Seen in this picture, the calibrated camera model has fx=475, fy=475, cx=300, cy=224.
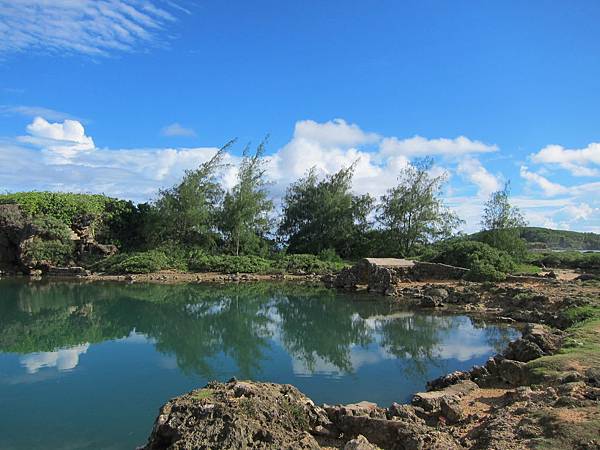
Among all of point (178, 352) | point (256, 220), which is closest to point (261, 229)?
point (256, 220)

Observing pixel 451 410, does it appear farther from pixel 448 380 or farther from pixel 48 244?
pixel 48 244

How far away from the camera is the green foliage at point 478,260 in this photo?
24312 millimetres

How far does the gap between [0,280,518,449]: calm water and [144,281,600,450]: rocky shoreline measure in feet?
5.09

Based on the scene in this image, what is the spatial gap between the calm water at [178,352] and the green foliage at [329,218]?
689 inches

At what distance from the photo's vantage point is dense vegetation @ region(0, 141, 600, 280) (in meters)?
29.2

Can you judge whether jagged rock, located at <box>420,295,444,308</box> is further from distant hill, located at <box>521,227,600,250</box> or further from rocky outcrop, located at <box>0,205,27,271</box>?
distant hill, located at <box>521,227,600,250</box>

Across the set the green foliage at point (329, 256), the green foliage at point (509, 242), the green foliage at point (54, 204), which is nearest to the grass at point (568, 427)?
the green foliage at point (509, 242)

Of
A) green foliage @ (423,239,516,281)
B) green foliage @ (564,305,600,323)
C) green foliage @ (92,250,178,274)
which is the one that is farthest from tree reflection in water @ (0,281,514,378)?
green foliage @ (423,239,516,281)

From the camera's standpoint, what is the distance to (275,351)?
1228 cm

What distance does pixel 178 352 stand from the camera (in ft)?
39.9

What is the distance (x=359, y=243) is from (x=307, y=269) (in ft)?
27.2

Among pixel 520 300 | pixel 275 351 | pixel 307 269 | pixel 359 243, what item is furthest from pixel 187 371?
pixel 359 243

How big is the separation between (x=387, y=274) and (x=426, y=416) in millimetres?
17852

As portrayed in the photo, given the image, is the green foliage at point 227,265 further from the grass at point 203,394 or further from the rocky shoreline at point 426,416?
the grass at point 203,394
